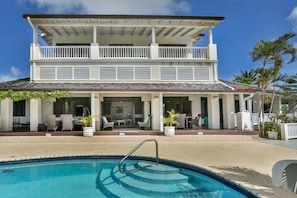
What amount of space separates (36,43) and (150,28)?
8868mm

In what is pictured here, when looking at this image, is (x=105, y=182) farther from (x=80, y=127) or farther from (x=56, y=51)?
(x=56, y=51)

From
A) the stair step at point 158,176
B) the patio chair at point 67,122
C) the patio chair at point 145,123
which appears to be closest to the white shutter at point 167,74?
the patio chair at point 145,123

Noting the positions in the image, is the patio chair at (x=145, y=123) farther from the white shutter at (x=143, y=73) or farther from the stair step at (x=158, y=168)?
the stair step at (x=158, y=168)

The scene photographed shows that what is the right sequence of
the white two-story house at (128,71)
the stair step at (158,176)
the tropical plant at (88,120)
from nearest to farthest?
the stair step at (158,176) < the tropical plant at (88,120) < the white two-story house at (128,71)

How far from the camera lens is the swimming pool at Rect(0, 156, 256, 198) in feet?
20.8

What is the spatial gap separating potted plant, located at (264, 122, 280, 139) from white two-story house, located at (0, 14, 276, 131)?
196 cm

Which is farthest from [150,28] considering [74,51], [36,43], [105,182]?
[105,182]

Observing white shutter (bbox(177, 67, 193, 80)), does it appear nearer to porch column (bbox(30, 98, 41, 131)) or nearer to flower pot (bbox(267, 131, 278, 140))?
flower pot (bbox(267, 131, 278, 140))

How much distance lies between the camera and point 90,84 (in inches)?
680

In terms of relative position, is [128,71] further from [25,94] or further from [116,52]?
[25,94]

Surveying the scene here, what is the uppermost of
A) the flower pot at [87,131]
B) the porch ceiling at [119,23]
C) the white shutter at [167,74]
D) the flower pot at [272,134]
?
the porch ceiling at [119,23]

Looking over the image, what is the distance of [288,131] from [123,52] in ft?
41.6

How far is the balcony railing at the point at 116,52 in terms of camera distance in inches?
709

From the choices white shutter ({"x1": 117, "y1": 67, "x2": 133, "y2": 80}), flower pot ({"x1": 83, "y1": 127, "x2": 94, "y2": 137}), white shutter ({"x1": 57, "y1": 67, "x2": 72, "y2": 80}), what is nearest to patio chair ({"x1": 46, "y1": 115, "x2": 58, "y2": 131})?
flower pot ({"x1": 83, "y1": 127, "x2": 94, "y2": 137})
